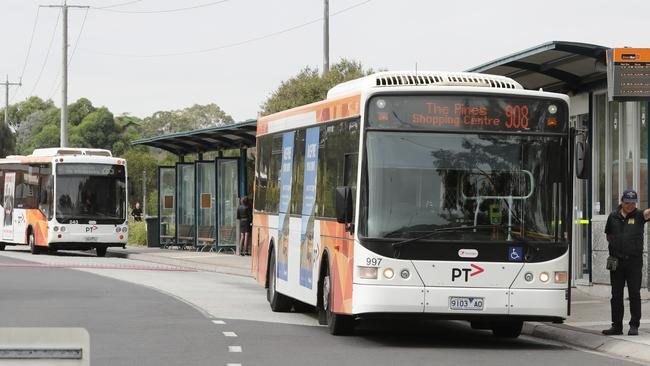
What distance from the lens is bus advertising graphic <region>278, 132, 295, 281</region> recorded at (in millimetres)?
19005

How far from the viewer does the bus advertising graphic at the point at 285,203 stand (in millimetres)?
19005

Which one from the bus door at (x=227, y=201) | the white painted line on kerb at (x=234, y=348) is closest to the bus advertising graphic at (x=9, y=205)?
the bus door at (x=227, y=201)

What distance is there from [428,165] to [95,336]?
13.9 ft

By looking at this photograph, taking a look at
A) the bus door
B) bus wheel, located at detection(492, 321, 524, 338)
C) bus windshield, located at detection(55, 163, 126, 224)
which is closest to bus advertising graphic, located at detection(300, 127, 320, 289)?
bus wheel, located at detection(492, 321, 524, 338)

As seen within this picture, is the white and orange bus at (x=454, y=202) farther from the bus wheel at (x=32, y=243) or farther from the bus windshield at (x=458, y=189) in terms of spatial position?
the bus wheel at (x=32, y=243)

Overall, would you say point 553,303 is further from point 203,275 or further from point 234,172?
point 234,172

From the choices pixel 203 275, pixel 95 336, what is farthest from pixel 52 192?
pixel 95 336

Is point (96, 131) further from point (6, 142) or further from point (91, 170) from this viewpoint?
point (91, 170)

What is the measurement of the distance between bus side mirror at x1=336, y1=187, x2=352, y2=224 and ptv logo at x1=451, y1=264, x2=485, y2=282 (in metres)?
1.26

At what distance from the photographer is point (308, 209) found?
1756 cm

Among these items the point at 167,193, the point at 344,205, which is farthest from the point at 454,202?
the point at 167,193

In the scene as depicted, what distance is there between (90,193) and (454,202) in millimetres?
28127

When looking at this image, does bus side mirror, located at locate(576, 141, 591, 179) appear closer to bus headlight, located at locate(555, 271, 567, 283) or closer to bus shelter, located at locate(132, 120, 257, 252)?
bus headlight, located at locate(555, 271, 567, 283)

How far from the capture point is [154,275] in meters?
30.8
